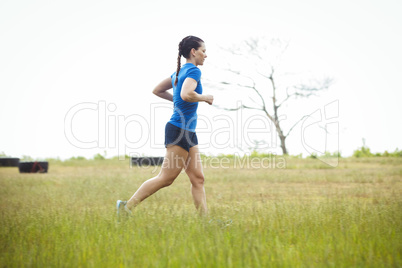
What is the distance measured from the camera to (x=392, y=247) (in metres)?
3.69

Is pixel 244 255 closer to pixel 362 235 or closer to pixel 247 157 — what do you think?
pixel 362 235

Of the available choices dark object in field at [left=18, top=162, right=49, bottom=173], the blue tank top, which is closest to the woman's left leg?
the blue tank top

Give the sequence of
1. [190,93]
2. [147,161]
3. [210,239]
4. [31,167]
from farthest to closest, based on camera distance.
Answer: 1. [147,161]
2. [31,167]
3. [190,93]
4. [210,239]

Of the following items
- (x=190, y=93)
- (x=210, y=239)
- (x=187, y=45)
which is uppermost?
(x=187, y=45)

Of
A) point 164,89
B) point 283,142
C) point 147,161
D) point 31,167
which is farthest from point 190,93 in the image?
point 283,142

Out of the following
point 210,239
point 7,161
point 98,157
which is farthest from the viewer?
point 98,157

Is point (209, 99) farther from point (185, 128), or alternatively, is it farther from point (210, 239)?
point (210, 239)

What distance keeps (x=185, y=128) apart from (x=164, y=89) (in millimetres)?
852

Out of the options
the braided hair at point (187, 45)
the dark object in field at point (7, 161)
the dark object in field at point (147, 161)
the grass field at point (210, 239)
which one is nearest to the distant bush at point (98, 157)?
the dark object in field at point (7, 161)

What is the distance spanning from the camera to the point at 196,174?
4730 millimetres

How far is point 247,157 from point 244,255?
1536cm

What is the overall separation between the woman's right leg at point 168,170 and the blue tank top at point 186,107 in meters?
0.27

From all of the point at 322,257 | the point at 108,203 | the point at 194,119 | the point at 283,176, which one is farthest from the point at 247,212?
the point at 283,176

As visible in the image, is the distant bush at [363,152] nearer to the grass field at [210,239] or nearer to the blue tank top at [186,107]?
the grass field at [210,239]
